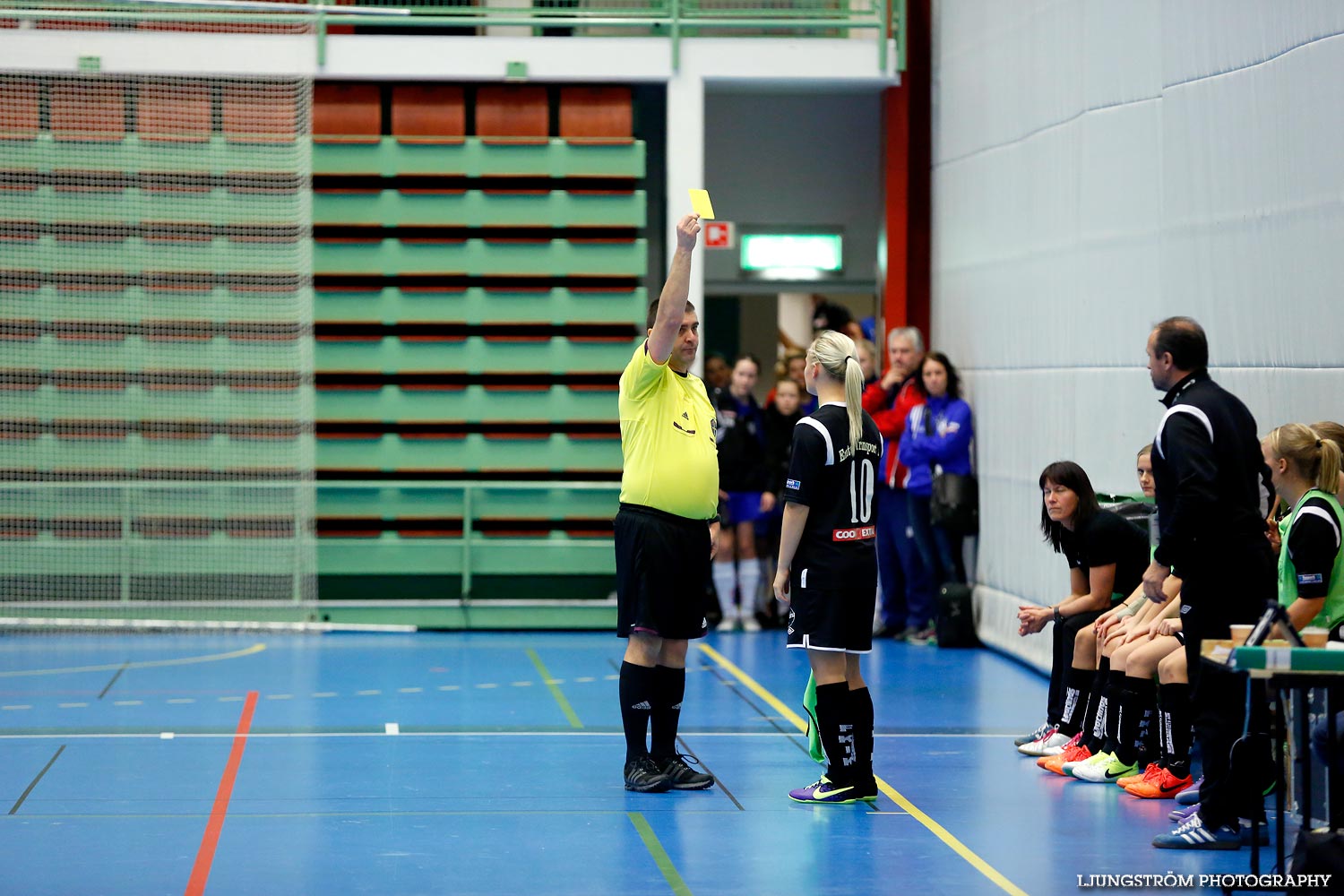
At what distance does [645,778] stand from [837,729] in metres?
0.86

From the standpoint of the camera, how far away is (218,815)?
621cm

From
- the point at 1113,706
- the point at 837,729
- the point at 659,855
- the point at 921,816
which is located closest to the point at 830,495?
the point at 837,729

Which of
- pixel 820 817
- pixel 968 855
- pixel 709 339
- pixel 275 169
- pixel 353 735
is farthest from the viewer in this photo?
pixel 709 339

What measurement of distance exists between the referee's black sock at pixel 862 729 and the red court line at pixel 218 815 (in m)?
2.45

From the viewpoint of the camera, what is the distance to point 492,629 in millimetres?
12531

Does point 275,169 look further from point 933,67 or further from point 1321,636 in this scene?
point 1321,636

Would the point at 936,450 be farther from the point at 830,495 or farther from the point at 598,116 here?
the point at 830,495

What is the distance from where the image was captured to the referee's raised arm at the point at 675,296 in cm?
614

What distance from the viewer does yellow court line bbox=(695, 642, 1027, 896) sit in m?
5.32

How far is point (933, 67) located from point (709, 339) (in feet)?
19.0

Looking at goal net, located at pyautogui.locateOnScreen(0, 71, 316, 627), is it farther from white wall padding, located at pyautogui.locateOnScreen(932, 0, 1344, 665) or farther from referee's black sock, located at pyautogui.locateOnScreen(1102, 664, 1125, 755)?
referee's black sock, located at pyautogui.locateOnScreen(1102, 664, 1125, 755)

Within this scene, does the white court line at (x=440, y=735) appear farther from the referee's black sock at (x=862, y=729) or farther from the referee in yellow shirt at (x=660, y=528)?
the referee's black sock at (x=862, y=729)

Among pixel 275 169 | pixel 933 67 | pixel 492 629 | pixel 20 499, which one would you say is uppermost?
pixel 933 67

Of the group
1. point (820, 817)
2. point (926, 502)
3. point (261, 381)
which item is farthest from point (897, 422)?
point (820, 817)
